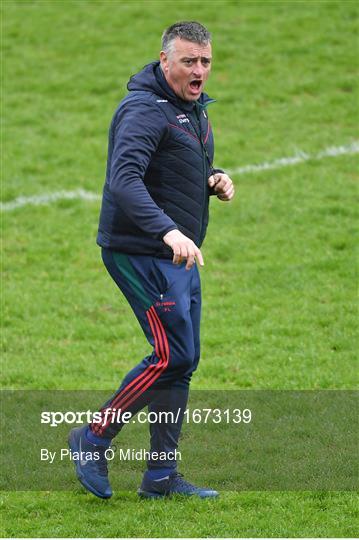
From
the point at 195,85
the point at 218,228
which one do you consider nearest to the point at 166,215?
the point at 195,85

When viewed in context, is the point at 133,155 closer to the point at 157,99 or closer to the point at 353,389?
the point at 157,99

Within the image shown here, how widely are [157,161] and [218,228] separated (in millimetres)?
6216

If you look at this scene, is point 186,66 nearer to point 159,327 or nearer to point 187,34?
point 187,34

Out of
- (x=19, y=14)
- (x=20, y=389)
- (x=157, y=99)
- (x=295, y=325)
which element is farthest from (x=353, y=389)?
(x=19, y=14)

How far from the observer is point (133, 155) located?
251 inches

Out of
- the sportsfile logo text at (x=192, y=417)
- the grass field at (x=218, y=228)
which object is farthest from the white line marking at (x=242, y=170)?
the sportsfile logo text at (x=192, y=417)

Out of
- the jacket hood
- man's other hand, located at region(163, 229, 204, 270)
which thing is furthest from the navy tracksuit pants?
the jacket hood

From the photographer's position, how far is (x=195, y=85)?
6.68 metres

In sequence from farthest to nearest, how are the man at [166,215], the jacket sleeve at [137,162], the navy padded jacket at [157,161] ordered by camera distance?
1. the man at [166,215]
2. the navy padded jacket at [157,161]
3. the jacket sleeve at [137,162]

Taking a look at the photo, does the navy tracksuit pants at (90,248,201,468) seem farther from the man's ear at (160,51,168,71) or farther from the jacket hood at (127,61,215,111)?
the man's ear at (160,51,168,71)

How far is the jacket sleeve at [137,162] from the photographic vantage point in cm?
628

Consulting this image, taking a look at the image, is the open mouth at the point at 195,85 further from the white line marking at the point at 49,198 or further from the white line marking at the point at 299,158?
the white line marking at the point at 299,158

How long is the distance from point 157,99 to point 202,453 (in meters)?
2.45

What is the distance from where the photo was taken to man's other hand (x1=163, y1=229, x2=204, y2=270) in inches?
240
